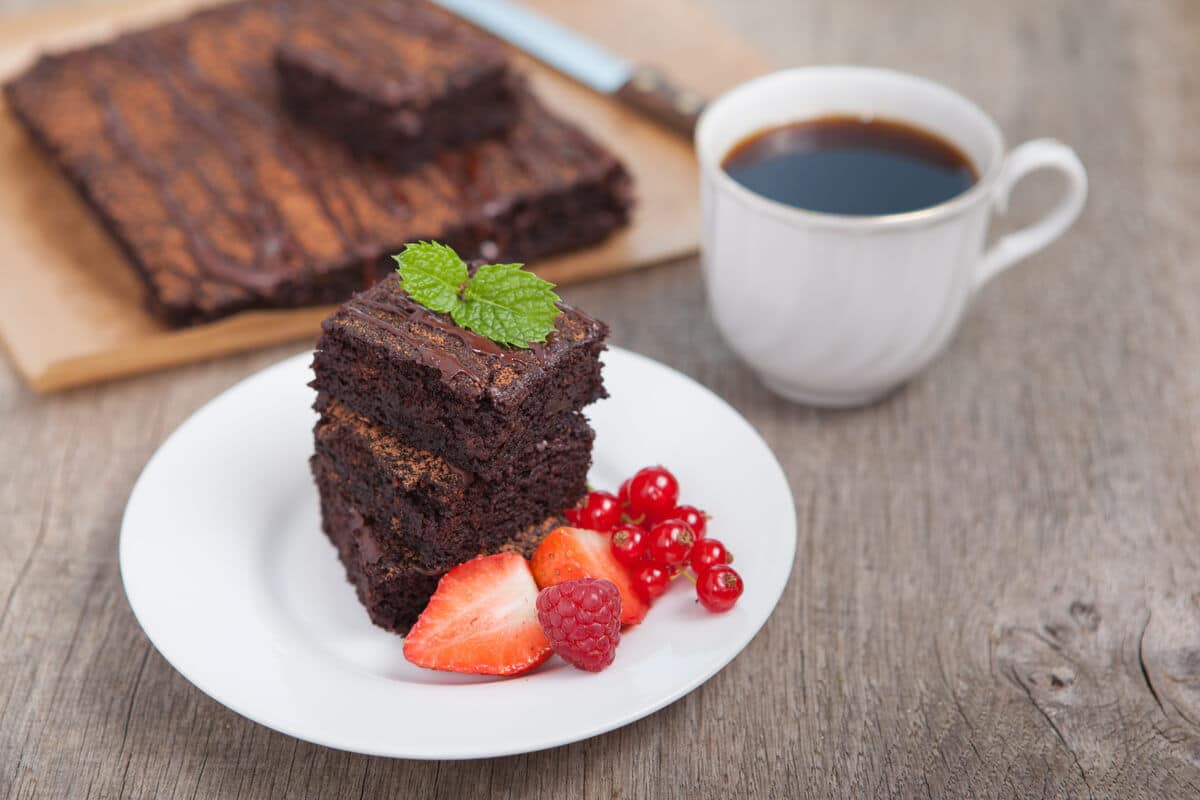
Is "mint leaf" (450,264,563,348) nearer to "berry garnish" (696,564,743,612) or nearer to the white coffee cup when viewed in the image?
"berry garnish" (696,564,743,612)

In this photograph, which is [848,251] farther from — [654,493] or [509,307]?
[509,307]

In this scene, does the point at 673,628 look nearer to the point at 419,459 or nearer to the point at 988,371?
the point at 419,459

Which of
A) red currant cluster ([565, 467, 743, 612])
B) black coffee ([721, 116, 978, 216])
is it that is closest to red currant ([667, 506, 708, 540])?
red currant cluster ([565, 467, 743, 612])

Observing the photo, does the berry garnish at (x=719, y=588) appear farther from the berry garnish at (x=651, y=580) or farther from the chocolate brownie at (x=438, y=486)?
the chocolate brownie at (x=438, y=486)

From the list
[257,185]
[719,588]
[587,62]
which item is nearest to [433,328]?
[719,588]

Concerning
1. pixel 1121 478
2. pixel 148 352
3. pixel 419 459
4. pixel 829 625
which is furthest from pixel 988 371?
pixel 148 352

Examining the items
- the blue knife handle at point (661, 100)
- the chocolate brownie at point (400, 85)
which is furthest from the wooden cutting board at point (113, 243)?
the chocolate brownie at point (400, 85)
